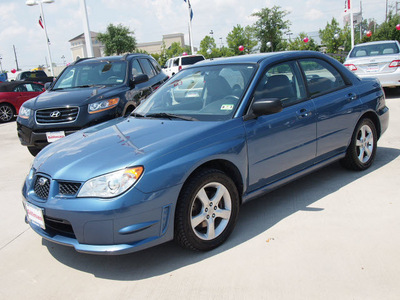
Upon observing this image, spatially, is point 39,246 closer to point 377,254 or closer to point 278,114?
point 278,114

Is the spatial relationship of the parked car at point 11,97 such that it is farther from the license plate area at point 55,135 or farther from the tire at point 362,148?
the tire at point 362,148

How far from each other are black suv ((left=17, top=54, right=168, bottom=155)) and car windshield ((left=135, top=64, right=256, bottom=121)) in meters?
2.25

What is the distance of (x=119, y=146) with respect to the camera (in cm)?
330

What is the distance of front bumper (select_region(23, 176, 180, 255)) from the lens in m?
2.81

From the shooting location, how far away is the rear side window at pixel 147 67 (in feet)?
27.1

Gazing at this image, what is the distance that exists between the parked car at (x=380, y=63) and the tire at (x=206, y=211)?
30.0 feet

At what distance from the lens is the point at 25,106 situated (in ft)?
22.6

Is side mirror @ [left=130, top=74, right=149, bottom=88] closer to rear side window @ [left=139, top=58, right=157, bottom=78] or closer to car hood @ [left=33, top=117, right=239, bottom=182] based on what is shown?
rear side window @ [left=139, top=58, right=157, bottom=78]

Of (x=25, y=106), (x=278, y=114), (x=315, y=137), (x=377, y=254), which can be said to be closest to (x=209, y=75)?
(x=278, y=114)

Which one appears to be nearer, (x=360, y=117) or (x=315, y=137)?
(x=315, y=137)

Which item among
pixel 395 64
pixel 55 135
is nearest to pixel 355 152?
pixel 55 135

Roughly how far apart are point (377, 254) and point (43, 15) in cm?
3039

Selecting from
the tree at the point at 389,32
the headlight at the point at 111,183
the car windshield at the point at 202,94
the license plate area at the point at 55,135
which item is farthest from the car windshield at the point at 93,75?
the tree at the point at 389,32

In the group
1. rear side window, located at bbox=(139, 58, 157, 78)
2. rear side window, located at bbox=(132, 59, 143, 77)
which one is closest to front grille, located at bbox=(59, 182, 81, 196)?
rear side window, located at bbox=(132, 59, 143, 77)
